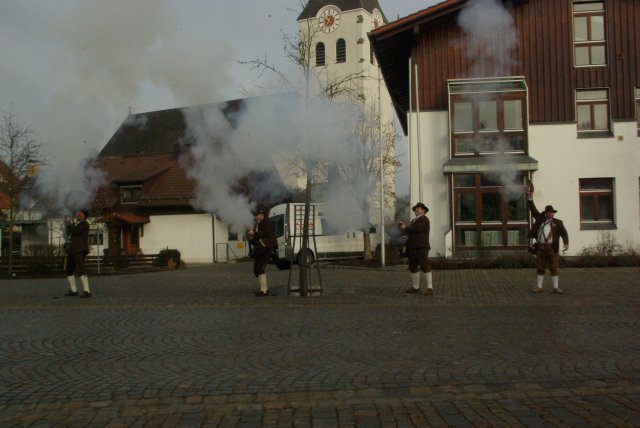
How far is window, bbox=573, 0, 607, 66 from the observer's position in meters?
24.5

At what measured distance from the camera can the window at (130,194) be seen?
3881 cm

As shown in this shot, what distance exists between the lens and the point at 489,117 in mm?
24109

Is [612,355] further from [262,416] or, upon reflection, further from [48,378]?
[48,378]

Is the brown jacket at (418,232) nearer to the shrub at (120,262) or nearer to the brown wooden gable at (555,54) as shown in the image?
the brown wooden gable at (555,54)

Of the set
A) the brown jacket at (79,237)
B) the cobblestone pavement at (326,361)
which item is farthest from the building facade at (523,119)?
the brown jacket at (79,237)

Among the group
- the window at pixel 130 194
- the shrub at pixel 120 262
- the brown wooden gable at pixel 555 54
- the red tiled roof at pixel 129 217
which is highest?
the brown wooden gable at pixel 555 54

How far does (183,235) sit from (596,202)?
74.0ft

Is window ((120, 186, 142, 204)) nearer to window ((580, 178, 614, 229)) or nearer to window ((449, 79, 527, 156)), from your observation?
window ((449, 79, 527, 156))

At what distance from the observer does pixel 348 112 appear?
22.3m

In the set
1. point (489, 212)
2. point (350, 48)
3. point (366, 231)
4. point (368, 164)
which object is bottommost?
point (366, 231)

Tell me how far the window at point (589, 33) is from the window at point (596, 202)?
15.3 feet

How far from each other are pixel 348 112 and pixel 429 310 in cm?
1231

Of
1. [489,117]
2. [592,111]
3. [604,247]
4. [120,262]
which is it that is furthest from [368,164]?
[120,262]

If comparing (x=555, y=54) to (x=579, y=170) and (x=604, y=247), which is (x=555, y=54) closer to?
(x=579, y=170)
